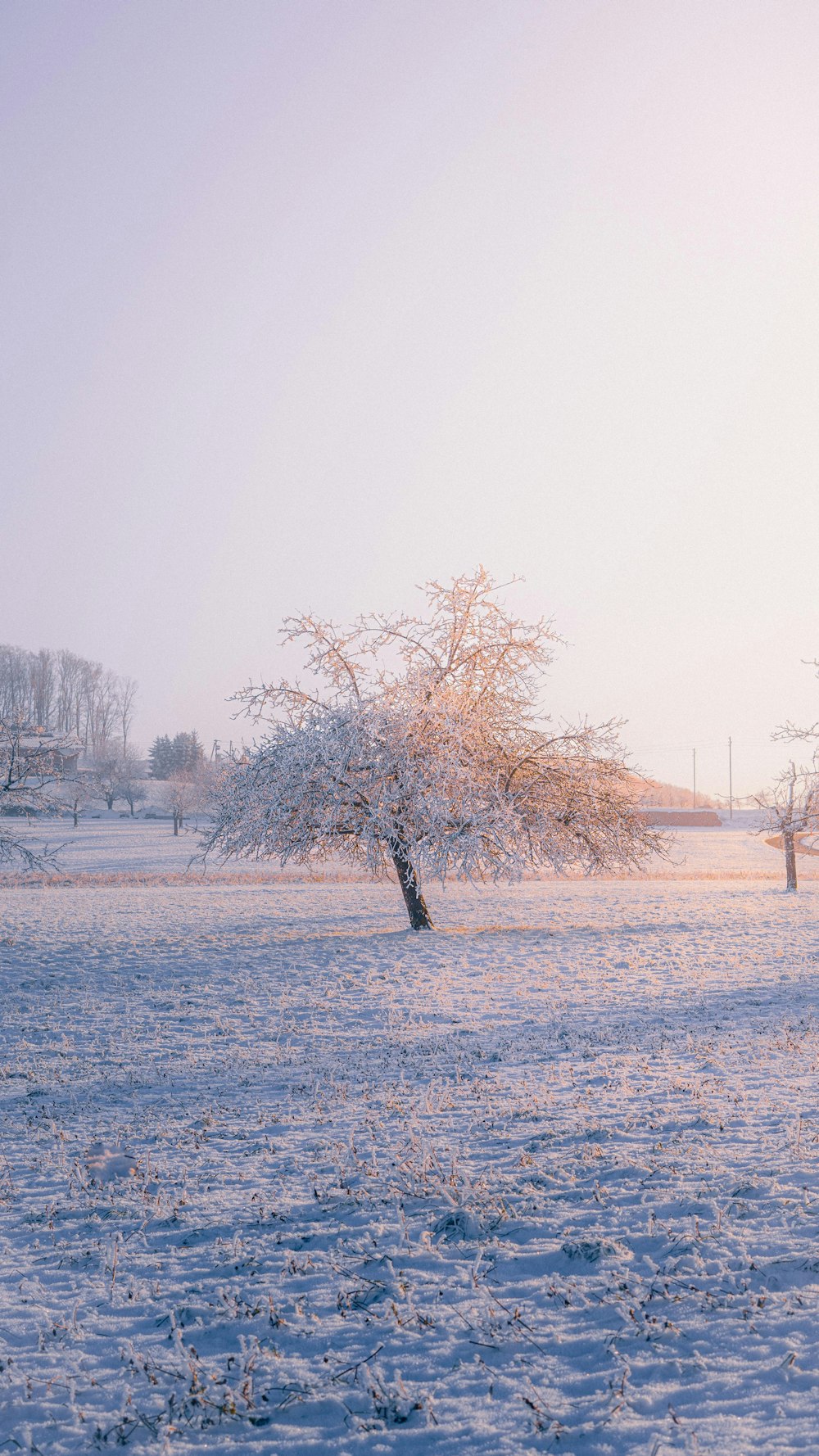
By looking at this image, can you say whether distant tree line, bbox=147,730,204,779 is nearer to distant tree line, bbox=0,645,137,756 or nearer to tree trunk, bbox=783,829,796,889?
distant tree line, bbox=0,645,137,756

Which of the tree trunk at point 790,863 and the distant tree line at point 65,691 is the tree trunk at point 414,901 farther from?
the distant tree line at point 65,691

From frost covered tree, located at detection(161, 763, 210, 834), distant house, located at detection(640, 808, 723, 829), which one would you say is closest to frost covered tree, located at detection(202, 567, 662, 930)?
frost covered tree, located at detection(161, 763, 210, 834)

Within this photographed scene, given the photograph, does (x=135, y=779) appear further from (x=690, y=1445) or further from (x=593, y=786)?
(x=690, y=1445)

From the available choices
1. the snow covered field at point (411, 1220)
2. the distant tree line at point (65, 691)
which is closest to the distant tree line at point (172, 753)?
the distant tree line at point (65, 691)

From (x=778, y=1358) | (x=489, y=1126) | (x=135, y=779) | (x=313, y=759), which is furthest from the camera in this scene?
(x=135, y=779)

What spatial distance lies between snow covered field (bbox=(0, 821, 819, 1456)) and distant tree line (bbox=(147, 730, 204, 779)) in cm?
9938

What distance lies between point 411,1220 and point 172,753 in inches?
4446

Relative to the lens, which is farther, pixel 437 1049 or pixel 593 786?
pixel 593 786

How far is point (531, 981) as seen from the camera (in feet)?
45.8

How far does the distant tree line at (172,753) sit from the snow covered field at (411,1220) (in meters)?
99.4

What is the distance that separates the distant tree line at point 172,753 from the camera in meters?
110

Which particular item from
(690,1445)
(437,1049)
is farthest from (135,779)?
(690,1445)

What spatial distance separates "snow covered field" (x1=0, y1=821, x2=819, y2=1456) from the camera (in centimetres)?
374

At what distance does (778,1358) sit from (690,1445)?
28.6 inches
